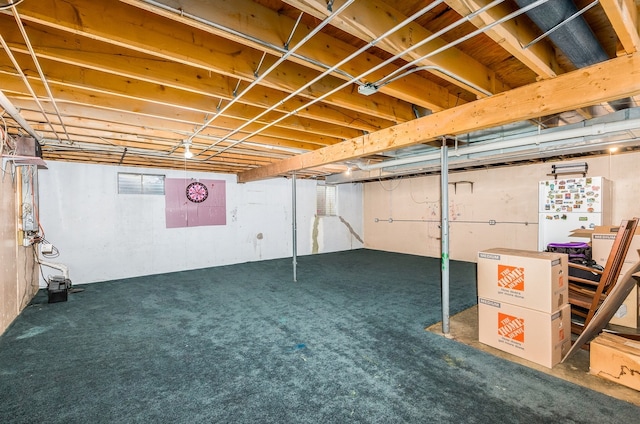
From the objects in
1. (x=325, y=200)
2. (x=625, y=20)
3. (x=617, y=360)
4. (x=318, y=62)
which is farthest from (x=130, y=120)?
(x=325, y=200)

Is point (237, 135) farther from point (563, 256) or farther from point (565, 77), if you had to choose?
point (563, 256)

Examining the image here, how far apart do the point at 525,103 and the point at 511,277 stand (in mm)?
1439

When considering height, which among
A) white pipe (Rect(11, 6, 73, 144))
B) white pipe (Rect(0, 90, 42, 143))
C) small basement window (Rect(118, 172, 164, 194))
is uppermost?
white pipe (Rect(11, 6, 73, 144))

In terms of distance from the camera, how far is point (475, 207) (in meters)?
6.82

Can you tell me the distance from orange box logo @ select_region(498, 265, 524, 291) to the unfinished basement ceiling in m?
1.25

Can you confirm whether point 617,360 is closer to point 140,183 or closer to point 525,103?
point 525,103

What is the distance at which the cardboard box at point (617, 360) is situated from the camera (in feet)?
6.66

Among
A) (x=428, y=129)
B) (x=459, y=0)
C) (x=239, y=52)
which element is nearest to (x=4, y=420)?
(x=239, y=52)

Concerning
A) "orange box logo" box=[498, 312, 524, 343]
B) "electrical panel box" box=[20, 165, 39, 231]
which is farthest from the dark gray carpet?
"electrical panel box" box=[20, 165, 39, 231]

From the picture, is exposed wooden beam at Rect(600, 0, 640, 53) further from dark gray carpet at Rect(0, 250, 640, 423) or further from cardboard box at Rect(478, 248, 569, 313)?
dark gray carpet at Rect(0, 250, 640, 423)

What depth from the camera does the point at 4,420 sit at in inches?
71.7

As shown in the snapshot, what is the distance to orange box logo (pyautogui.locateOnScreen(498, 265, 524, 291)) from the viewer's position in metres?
2.47

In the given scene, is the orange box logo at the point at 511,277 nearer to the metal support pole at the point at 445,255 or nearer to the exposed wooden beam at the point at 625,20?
the metal support pole at the point at 445,255

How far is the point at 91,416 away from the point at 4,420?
520 millimetres
